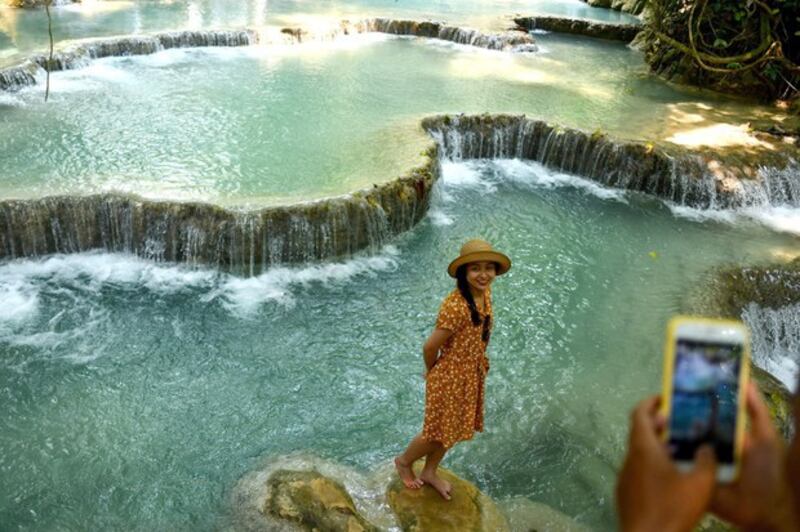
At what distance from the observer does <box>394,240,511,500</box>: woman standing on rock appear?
3.25 m

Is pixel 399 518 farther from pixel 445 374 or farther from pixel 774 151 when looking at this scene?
pixel 774 151

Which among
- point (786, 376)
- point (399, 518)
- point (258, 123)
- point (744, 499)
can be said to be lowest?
point (786, 376)

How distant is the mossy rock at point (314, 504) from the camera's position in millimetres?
3619

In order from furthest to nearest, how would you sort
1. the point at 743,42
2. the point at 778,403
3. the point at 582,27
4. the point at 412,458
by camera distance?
1. the point at 582,27
2. the point at 743,42
3. the point at 778,403
4. the point at 412,458

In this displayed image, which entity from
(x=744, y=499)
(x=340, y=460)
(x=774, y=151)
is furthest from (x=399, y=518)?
(x=774, y=151)

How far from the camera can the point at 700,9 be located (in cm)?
1263

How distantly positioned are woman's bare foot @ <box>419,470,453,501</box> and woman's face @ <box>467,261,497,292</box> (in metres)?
1.29

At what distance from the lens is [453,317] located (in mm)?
3277

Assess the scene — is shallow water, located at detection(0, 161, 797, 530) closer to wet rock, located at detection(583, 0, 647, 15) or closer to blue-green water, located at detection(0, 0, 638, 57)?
blue-green water, located at detection(0, 0, 638, 57)

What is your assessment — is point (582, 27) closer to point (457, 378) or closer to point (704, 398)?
point (457, 378)

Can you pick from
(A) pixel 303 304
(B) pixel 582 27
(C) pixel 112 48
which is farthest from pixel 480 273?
(B) pixel 582 27

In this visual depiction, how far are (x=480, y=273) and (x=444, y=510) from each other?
1.47m

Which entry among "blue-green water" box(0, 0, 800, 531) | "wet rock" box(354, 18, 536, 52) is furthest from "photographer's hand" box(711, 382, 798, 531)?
"wet rock" box(354, 18, 536, 52)

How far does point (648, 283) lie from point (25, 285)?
245 inches
